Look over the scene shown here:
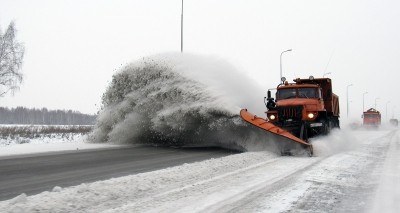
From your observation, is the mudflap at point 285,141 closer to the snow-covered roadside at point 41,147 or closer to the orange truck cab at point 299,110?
the orange truck cab at point 299,110

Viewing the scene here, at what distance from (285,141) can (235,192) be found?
22.3 ft

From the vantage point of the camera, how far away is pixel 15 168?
9445mm

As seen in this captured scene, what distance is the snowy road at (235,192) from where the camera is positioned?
5180mm

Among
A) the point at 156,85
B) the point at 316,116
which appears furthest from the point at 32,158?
the point at 316,116

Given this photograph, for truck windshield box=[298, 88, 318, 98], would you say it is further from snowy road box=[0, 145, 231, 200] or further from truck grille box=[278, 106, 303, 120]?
snowy road box=[0, 145, 231, 200]

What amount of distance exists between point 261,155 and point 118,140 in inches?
322

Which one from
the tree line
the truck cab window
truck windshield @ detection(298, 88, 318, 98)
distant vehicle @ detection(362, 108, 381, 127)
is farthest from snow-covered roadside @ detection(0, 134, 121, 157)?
the tree line

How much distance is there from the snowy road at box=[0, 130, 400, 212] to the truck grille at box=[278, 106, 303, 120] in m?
5.00

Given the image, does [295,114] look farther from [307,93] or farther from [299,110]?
[307,93]

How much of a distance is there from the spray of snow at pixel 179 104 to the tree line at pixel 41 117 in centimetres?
9695

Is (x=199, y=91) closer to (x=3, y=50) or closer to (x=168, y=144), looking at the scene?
(x=168, y=144)

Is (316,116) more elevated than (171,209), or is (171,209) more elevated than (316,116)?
(316,116)

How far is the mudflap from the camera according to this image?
12266mm

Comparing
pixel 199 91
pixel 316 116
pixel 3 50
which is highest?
pixel 3 50
